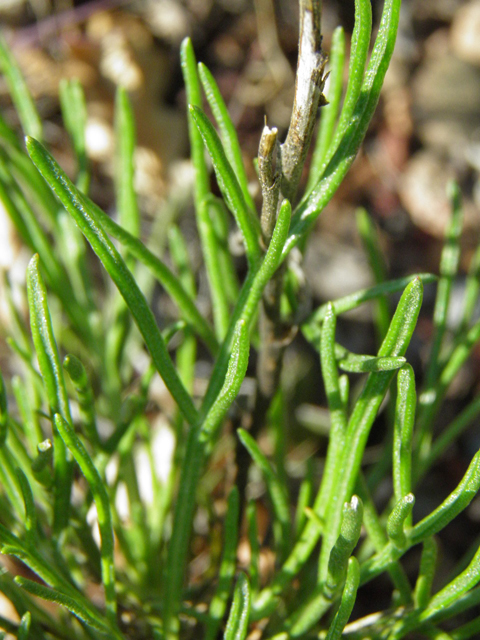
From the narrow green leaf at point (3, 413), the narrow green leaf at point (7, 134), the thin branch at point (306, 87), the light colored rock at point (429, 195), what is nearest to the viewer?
the thin branch at point (306, 87)

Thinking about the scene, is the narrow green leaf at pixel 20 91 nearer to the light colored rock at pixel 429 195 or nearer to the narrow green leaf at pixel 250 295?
the narrow green leaf at pixel 250 295

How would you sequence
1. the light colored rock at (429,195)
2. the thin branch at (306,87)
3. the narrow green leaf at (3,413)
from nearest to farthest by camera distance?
the thin branch at (306,87) < the narrow green leaf at (3,413) < the light colored rock at (429,195)

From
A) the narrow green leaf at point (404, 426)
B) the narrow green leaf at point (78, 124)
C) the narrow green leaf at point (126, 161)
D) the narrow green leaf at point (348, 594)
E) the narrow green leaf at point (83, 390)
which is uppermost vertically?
the narrow green leaf at point (78, 124)

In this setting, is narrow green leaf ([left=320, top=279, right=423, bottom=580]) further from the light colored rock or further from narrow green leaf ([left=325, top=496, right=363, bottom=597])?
the light colored rock

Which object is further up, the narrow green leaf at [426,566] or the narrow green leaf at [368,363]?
the narrow green leaf at [368,363]

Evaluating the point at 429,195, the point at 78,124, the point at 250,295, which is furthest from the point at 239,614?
the point at 429,195

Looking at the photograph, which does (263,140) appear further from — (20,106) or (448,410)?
(448,410)

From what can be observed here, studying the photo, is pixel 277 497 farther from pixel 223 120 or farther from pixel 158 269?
pixel 223 120

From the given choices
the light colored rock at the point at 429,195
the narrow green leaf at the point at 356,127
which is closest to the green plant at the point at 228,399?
the narrow green leaf at the point at 356,127

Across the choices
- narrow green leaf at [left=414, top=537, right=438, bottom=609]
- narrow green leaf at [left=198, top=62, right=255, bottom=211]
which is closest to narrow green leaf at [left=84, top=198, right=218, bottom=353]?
narrow green leaf at [left=198, top=62, right=255, bottom=211]
